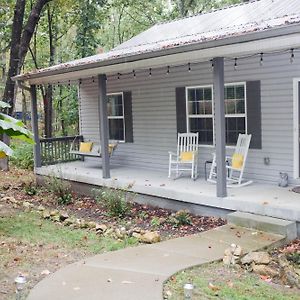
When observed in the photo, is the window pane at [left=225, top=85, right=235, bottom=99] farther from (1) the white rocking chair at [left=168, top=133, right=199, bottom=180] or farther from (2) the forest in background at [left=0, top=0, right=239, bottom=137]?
(2) the forest in background at [left=0, top=0, right=239, bottom=137]

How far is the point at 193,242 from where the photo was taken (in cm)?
602

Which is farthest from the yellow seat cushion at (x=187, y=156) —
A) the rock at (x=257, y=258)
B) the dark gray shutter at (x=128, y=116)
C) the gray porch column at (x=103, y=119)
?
the rock at (x=257, y=258)

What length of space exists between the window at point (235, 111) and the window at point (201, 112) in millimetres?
483

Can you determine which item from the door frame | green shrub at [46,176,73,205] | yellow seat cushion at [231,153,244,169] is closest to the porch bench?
green shrub at [46,176,73,205]

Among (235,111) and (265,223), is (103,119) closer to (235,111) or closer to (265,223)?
(235,111)

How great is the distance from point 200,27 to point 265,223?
581cm

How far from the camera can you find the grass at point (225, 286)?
4.21 metres

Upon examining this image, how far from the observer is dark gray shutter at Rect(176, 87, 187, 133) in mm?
10039

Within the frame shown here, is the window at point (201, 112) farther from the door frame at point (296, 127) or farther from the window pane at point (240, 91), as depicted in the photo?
the door frame at point (296, 127)

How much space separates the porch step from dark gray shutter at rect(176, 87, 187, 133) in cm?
358

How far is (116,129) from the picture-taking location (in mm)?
12273

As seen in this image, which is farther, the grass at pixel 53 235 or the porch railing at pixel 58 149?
the porch railing at pixel 58 149

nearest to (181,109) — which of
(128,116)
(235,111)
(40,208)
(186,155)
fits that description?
(186,155)

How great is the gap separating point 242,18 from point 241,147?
3122 mm
